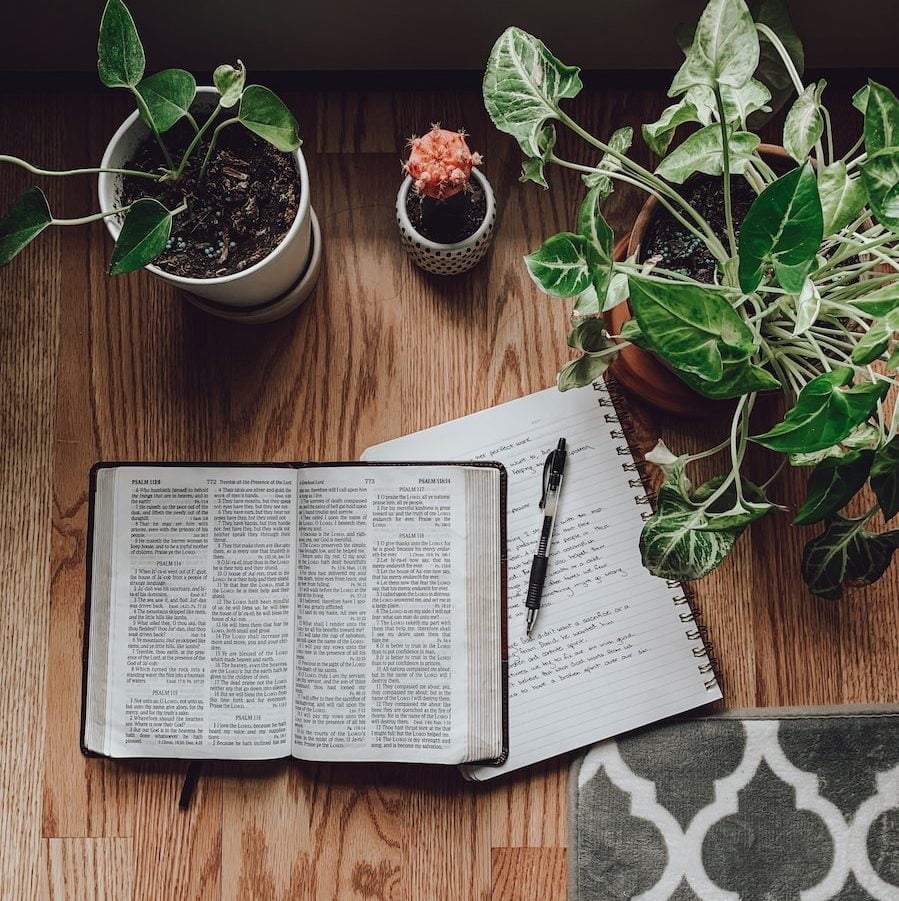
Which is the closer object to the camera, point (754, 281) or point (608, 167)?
point (754, 281)

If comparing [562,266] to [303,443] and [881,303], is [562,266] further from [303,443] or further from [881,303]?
[303,443]

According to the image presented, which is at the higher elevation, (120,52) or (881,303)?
(120,52)

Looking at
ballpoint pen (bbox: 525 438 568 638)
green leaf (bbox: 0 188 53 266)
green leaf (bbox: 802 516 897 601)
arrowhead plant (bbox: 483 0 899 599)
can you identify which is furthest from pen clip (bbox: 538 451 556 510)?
green leaf (bbox: 0 188 53 266)

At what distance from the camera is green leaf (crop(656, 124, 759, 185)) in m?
0.66

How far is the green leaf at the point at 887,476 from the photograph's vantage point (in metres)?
0.61

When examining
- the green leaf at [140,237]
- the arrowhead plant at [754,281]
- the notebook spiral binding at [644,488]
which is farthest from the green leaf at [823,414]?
the green leaf at [140,237]

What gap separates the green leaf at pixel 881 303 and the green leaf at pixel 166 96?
0.50 meters

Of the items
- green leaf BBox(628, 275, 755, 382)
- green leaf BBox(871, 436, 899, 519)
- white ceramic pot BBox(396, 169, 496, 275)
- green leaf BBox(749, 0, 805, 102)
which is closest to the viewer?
green leaf BBox(628, 275, 755, 382)

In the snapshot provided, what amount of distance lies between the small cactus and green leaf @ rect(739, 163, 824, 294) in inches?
12.0

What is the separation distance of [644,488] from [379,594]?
0.91 feet

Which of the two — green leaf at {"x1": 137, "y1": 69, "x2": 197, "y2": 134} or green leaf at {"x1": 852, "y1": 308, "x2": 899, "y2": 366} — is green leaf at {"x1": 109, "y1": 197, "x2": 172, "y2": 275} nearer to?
green leaf at {"x1": 137, "y1": 69, "x2": 197, "y2": 134}

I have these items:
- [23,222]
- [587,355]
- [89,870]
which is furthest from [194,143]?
[89,870]

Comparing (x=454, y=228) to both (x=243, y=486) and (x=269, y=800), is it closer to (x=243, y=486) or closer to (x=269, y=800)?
(x=243, y=486)

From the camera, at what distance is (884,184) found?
0.56m
